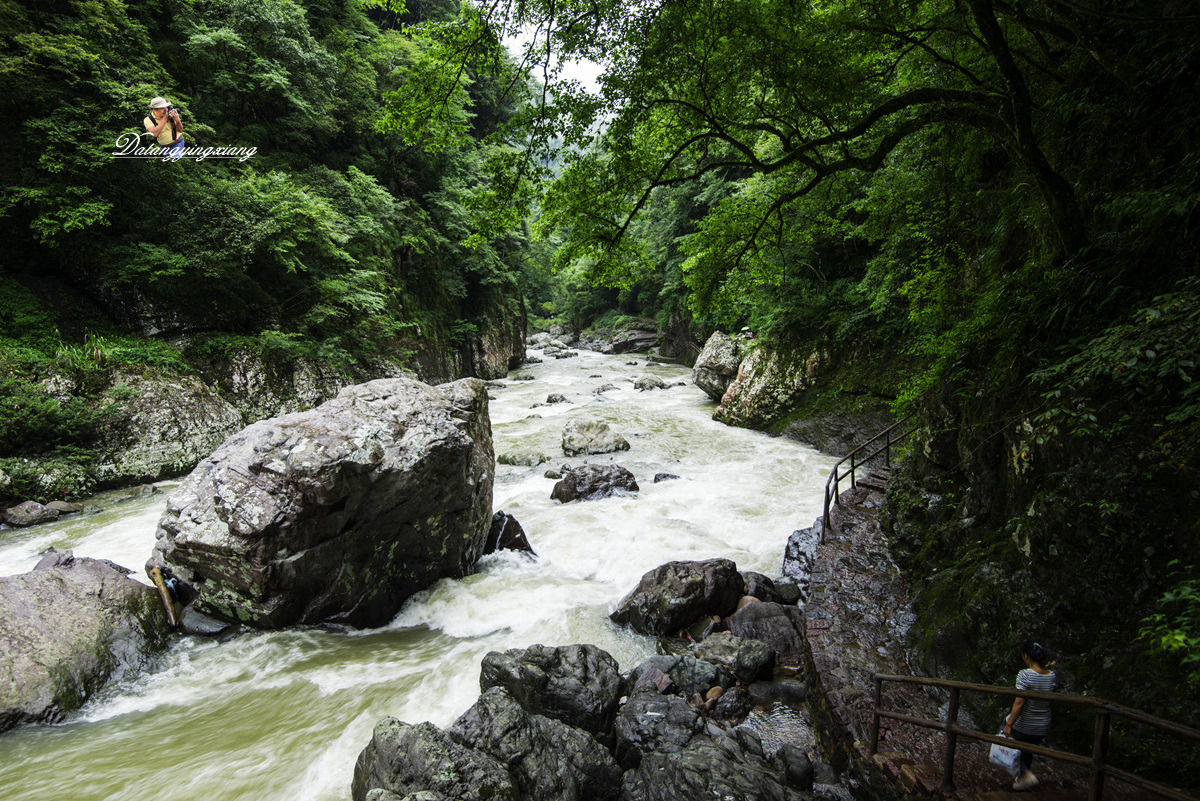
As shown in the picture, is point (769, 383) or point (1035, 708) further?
point (769, 383)

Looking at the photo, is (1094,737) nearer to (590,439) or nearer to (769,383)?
(590,439)

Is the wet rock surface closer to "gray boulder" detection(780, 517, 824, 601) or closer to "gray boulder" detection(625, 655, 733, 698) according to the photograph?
"gray boulder" detection(625, 655, 733, 698)

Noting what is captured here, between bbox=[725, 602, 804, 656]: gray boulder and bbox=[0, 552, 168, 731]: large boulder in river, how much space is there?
7233 millimetres

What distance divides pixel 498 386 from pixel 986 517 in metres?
23.8

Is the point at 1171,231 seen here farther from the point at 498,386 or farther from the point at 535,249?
the point at 535,249

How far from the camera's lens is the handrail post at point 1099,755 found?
227 centimetres

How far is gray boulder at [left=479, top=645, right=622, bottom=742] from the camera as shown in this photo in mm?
4781

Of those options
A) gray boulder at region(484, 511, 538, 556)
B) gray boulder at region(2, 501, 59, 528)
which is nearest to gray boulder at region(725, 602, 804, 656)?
gray boulder at region(484, 511, 538, 556)

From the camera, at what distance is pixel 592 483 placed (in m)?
11.1

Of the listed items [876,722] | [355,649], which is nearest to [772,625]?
[876,722]

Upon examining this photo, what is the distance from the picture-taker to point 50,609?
5379 millimetres

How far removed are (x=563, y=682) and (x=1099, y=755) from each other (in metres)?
4.04

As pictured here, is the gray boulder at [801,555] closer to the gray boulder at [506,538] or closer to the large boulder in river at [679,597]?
the large boulder in river at [679,597]

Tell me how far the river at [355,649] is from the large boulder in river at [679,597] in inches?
10.0
